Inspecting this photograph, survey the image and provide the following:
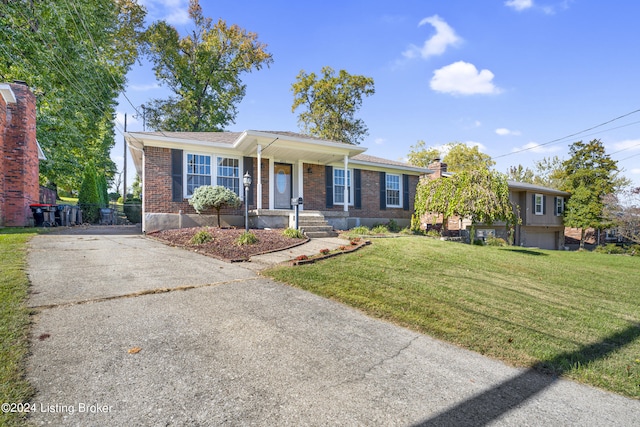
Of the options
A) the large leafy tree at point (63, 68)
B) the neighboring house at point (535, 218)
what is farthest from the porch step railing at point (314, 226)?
the neighboring house at point (535, 218)

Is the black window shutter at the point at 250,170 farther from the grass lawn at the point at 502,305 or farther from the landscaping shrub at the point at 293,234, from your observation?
the grass lawn at the point at 502,305

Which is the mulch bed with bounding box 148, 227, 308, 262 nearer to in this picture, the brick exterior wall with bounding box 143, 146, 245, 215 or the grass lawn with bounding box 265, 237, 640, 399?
the brick exterior wall with bounding box 143, 146, 245, 215

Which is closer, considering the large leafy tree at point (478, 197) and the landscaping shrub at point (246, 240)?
the landscaping shrub at point (246, 240)

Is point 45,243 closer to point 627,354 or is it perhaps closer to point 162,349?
point 162,349

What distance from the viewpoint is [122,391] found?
2.06 m

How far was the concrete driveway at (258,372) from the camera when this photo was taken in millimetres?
1955

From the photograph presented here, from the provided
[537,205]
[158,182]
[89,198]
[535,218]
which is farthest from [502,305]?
[537,205]

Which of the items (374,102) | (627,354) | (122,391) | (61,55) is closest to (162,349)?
(122,391)

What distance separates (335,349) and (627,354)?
3322 millimetres

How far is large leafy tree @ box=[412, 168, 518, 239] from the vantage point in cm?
1138

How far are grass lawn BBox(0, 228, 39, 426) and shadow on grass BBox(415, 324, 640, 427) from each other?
2.48 metres

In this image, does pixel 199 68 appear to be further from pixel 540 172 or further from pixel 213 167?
pixel 540 172

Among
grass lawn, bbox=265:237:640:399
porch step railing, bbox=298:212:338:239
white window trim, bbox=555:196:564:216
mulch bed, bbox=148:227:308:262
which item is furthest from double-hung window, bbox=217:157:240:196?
white window trim, bbox=555:196:564:216

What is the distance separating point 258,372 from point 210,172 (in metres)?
10.2
